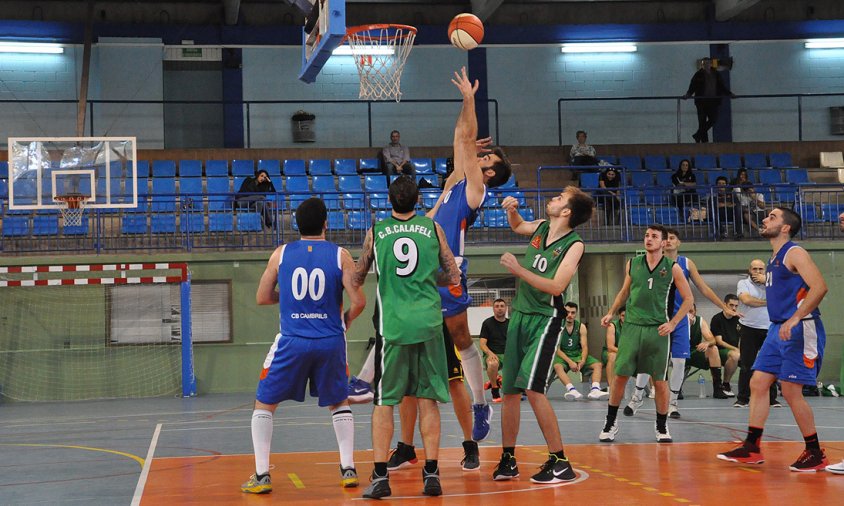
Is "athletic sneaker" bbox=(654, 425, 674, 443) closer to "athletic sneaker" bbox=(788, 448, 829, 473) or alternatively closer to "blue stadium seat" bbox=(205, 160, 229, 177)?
"athletic sneaker" bbox=(788, 448, 829, 473)

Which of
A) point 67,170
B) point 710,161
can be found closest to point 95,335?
point 67,170

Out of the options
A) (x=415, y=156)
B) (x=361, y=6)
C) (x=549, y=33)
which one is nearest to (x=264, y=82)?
(x=361, y=6)

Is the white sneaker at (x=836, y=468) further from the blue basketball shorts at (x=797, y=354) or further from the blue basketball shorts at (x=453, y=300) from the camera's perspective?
the blue basketball shorts at (x=453, y=300)

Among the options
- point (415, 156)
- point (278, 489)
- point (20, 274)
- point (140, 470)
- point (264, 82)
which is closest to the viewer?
point (278, 489)

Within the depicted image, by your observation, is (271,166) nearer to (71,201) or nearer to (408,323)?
A: (71,201)

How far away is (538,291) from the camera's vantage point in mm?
7207

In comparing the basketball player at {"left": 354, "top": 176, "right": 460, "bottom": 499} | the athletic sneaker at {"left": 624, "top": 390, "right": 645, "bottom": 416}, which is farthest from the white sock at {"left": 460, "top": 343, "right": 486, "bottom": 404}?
the athletic sneaker at {"left": 624, "top": 390, "right": 645, "bottom": 416}

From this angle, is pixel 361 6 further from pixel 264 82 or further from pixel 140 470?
pixel 140 470

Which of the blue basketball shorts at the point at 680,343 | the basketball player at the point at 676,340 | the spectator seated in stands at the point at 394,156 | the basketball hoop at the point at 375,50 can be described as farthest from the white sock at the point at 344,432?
the spectator seated in stands at the point at 394,156

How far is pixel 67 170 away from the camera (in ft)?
53.4

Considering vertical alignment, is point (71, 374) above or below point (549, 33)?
below

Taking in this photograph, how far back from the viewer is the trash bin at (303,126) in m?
23.7

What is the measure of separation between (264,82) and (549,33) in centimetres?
742

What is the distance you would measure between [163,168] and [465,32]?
1301cm
